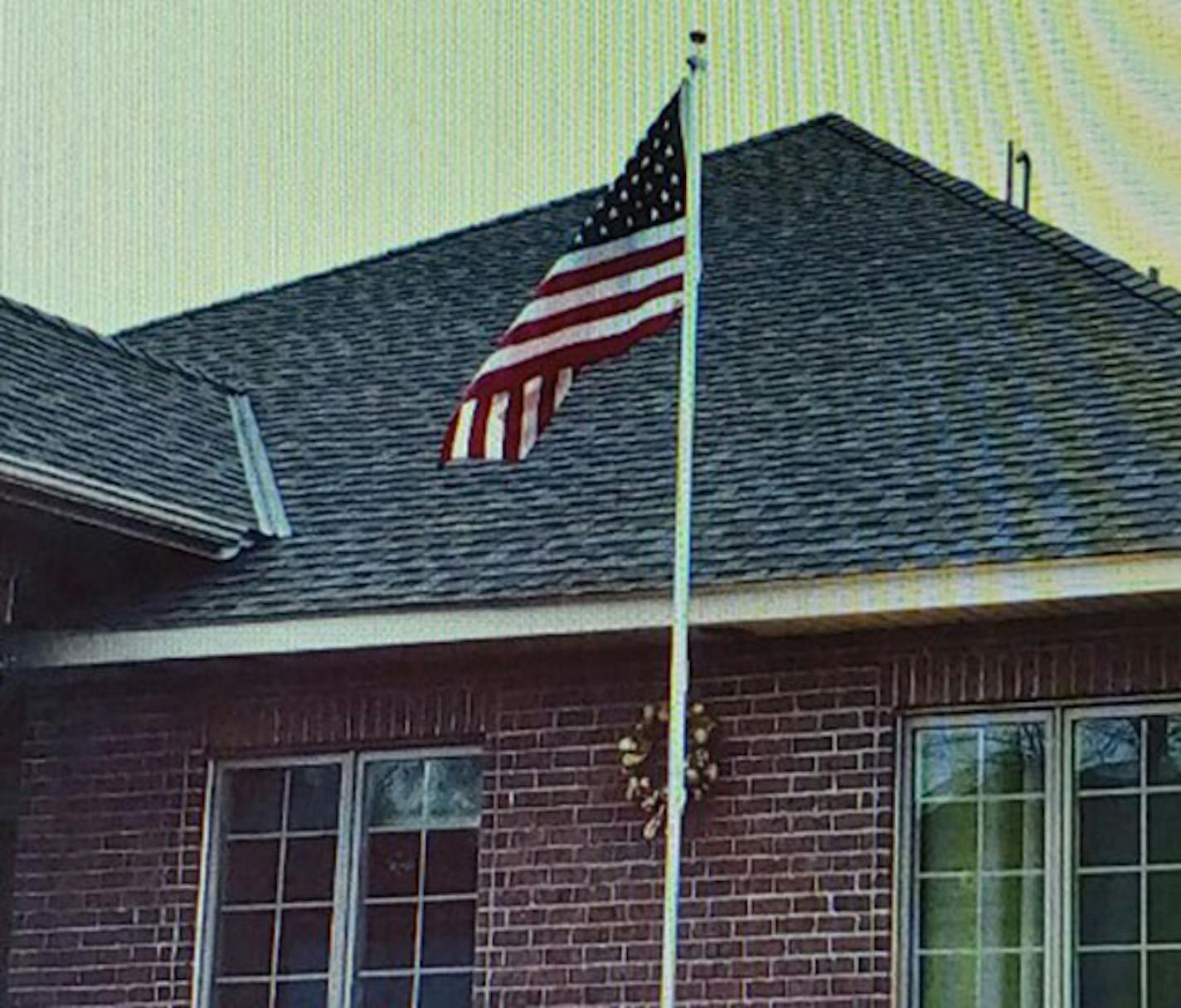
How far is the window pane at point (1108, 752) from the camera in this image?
12.5 m

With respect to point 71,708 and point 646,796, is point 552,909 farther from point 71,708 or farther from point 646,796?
point 71,708

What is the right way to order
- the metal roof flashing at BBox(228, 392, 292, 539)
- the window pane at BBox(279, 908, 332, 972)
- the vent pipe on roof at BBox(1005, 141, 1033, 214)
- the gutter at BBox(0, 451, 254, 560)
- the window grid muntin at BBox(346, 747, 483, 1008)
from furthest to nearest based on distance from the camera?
1. the vent pipe on roof at BBox(1005, 141, 1033, 214)
2. the metal roof flashing at BBox(228, 392, 292, 539)
3. the window pane at BBox(279, 908, 332, 972)
4. the window grid muntin at BBox(346, 747, 483, 1008)
5. the gutter at BBox(0, 451, 254, 560)

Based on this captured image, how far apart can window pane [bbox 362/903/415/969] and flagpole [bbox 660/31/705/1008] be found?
1.64m

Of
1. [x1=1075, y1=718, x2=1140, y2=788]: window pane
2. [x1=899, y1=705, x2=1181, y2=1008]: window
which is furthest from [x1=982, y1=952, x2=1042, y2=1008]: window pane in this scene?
[x1=1075, y1=718, x2=1140, y2=788]: window pane

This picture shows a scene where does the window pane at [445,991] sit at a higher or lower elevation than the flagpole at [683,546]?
lower

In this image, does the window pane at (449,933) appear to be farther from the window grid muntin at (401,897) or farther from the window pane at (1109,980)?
the window pane at (1109,980)

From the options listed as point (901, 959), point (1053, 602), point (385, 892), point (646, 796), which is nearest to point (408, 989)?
point (385, 892)

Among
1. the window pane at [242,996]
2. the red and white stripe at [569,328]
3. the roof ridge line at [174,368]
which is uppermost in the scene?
the roof ridge line at [174,368]

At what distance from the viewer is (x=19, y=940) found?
47.8ft

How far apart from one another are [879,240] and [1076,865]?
5.12 m

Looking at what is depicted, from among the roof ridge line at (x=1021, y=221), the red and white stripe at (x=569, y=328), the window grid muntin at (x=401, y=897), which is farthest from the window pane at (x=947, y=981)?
the roof ridge line at (x=1021, y=221)

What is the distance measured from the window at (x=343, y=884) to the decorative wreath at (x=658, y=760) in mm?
940

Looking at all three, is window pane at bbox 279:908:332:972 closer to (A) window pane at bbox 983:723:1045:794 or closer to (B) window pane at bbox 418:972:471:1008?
(B) window pane at bbox 418:972:471:1008

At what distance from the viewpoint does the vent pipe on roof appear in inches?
735
